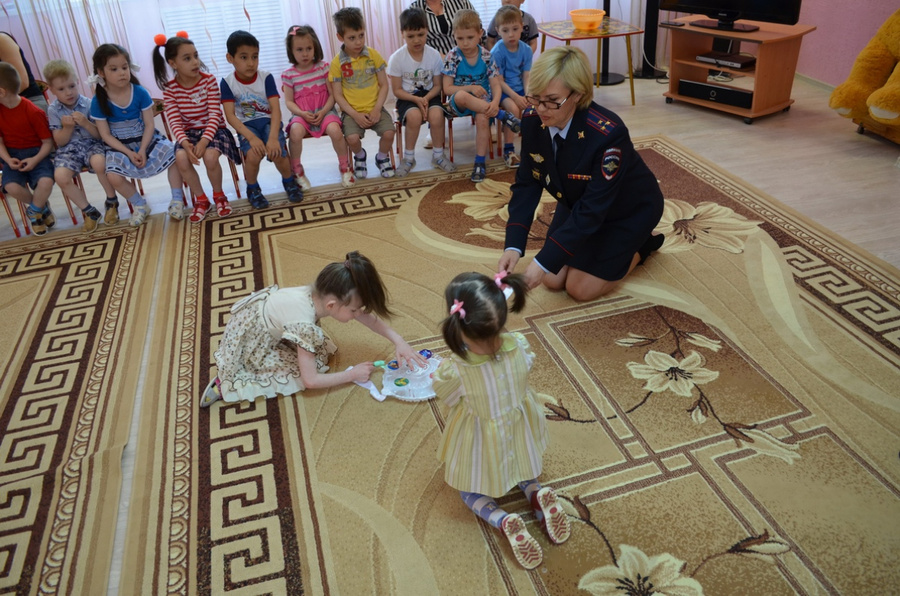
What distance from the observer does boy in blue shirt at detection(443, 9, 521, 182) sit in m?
3.66

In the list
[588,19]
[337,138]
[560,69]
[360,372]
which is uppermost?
[560,69]

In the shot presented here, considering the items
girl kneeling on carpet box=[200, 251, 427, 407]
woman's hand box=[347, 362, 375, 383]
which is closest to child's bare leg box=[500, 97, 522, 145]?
girl kneeling on carpet box=[200, 251, 427, 407]

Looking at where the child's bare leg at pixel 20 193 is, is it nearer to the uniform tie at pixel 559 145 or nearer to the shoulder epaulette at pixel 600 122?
the uniform tie at pixel 559 145

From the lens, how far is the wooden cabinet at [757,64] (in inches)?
160

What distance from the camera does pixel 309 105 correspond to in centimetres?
368

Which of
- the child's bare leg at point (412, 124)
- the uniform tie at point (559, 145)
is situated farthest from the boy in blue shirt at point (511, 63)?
the uniform tie at point (559, 145)

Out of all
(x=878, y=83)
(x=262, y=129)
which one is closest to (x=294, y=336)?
(x=262, y=129)

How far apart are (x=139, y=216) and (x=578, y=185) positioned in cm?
233

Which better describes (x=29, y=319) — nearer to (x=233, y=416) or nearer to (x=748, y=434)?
(x=233, y=416)

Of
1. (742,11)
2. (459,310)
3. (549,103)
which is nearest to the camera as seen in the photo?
(459,310)

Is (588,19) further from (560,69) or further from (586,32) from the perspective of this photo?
(560,69)

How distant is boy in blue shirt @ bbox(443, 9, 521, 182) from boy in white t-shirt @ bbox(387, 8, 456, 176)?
0.28ft

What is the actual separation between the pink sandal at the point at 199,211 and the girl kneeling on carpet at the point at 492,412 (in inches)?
88.8

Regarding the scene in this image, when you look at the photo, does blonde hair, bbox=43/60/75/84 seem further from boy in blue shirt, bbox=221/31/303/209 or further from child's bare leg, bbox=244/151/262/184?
child's bare leg, bbox=244/151/262/184
